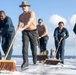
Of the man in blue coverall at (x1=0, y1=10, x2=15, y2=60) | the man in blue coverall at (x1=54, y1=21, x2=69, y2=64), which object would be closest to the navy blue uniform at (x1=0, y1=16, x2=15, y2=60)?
the man in blue coverall at (x1=0, y1=10, x2=15, y2=60)

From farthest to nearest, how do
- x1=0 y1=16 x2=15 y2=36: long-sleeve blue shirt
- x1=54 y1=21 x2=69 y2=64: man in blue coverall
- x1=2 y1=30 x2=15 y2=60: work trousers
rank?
1. x1=54 y1=21 x2=69 y2=64: man in blue coverall
2. x1=2 y1=30 x2=15 y2=60: work trousers
3. x1=0 y1=16 x2=15 y2=36: long-sleeve blue shirt

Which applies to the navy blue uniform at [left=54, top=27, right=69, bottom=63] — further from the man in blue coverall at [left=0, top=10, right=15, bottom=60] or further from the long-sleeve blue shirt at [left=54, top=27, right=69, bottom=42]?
the man in blue coverall at [left=0, top=10, right=15, bottom=60]

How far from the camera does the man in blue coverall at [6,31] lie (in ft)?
29.5

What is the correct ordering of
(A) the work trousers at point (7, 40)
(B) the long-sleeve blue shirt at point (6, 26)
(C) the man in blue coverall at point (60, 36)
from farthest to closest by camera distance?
(C) the man in blue coverall at point (60, 36) → (A) the work trousers at point (7, 40) → (B) the long-sleeve blue shirt at point (6, 26)

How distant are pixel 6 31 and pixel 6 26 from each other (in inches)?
13.6

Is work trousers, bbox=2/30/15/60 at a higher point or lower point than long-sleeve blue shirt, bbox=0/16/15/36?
lower

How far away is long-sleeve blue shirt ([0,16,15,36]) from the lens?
8.97 metres

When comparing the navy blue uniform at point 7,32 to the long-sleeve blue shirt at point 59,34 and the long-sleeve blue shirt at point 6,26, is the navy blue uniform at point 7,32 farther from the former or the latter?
the long-sleeve blue shirt at point 59,34

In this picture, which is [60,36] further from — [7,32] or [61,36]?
[7,32]

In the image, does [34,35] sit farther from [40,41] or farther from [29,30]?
[40,41]

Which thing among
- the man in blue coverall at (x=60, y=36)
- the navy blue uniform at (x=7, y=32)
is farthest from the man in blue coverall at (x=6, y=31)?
the man in blue coverall at (x=60, y=36)

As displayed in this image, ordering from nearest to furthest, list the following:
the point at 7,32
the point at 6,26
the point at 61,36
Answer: the point at 6,26, the point at 7,32, the point at 61,36

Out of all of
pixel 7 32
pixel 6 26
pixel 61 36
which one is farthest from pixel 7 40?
pixel 61 36

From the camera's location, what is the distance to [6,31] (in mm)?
9289
